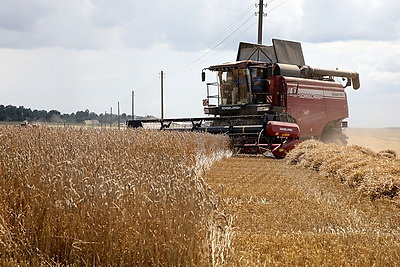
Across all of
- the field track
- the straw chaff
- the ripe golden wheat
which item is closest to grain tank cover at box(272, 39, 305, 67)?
the straw chaff

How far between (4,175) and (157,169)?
1719 mm

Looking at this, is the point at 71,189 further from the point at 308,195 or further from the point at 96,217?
the point at 308,195

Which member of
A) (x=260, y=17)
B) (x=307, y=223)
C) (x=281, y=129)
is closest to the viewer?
(x=307, y=223)

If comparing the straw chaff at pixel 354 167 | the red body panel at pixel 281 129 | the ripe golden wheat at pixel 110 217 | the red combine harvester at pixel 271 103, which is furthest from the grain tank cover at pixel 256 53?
the ripe golden wheat at pixel 110 217

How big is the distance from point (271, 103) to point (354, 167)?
794 cm

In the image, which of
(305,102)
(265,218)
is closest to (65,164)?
(265,218)

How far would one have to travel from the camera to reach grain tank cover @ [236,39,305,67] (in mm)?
19019

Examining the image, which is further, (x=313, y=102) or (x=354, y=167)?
(x=313, y=102)

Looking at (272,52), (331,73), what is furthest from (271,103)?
(331,73)

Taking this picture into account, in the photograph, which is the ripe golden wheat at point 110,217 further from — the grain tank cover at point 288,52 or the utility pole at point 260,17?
the utility pole at point 260,17

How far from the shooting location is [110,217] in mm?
4371

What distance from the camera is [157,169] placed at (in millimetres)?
5000

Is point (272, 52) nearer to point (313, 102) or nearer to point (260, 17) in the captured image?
point (313, 102)

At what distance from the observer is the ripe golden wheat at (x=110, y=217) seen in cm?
420
